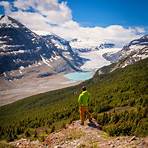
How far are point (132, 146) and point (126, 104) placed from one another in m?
32.7

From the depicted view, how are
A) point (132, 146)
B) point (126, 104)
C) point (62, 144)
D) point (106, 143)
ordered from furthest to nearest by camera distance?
point (126, 104) < point (62, 144) < point (106, 143) < point (132, 146)

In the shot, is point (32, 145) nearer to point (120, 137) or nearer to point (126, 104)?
point (120, 137)

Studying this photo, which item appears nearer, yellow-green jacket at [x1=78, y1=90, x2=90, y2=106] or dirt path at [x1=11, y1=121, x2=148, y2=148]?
dirt path at [x1=11, y1=121, x2=148, y2=148]

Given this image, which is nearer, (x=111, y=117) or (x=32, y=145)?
(x=32, y=145)

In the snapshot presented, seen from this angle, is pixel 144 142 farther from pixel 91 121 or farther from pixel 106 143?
pixel 91 121

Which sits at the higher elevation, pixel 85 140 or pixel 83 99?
pixel 83 99

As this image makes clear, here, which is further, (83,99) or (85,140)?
(83,99)

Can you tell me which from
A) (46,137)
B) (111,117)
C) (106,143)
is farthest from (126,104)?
(106,143)

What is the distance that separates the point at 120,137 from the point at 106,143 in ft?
8.25

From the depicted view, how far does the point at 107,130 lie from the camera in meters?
44.1

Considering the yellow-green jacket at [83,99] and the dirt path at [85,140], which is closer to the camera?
the dirt path at [85,140]

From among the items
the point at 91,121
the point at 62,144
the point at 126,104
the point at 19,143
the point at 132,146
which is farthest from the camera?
the point at 126,104

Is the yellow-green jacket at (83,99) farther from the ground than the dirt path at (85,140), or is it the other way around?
the yellow-green jacket at (83,99)

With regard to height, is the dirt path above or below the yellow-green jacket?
below
